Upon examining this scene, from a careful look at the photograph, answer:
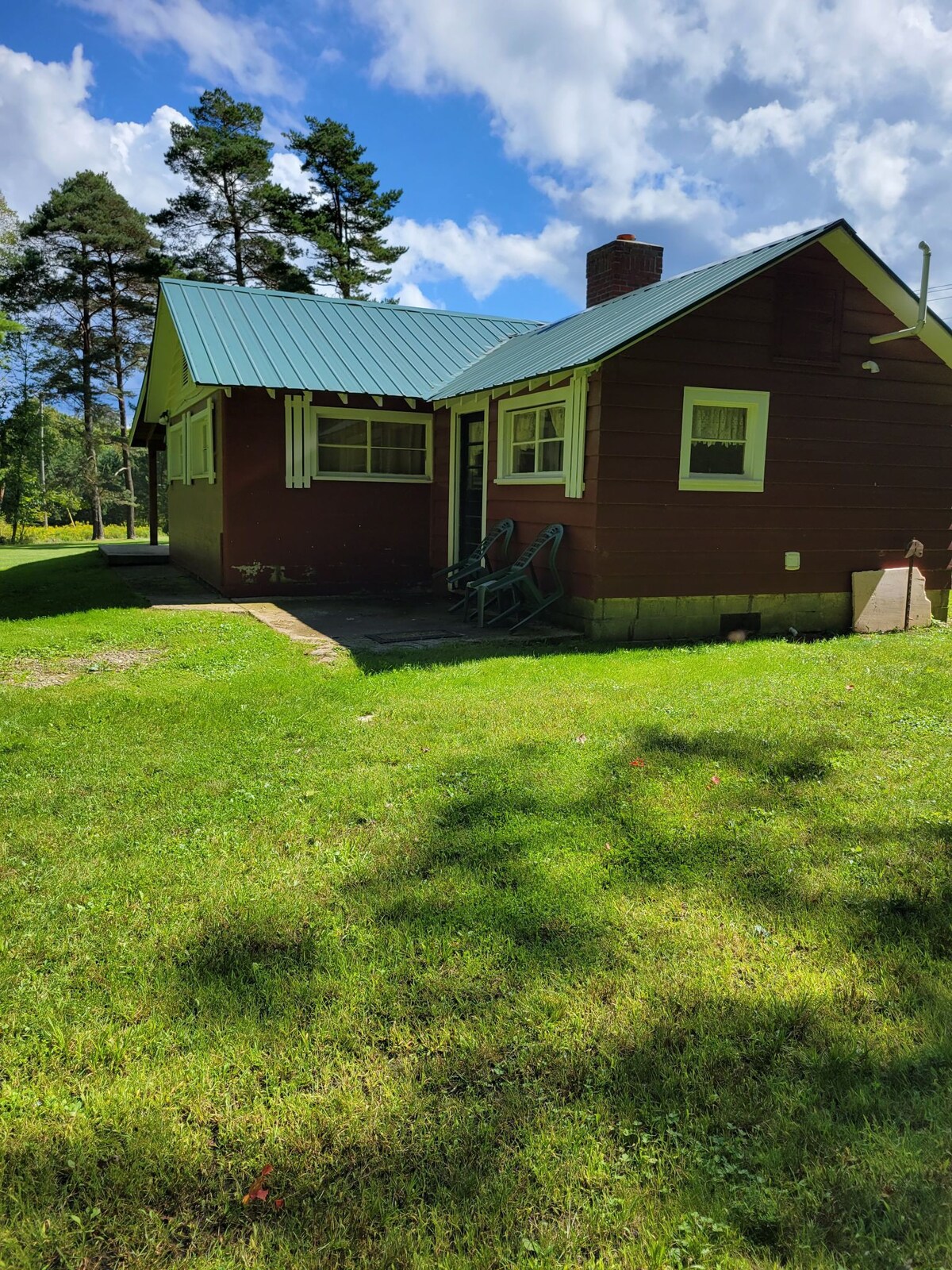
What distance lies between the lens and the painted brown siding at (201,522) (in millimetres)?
11508

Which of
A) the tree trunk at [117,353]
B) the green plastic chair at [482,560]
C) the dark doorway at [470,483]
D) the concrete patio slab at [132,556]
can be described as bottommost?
the concrete patio slab at [132,556]

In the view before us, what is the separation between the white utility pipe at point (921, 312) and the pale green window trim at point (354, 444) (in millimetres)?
5831

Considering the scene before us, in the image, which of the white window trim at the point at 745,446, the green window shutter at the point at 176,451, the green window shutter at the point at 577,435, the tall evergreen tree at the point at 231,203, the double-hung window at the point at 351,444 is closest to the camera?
the green window shutter at the point at 577,435

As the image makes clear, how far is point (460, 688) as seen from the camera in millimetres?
5957

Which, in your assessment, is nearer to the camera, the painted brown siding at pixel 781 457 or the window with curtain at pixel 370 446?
the painted brown siding at pixel 781 457

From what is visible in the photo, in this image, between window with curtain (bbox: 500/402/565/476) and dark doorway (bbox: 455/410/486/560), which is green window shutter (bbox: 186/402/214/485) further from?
window with curtain (bbox: 500/402/565/476)

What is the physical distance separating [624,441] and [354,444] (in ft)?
15.9

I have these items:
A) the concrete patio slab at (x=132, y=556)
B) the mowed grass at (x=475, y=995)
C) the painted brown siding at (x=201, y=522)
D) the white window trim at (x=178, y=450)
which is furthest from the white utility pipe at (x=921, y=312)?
the concrete patio slab at (x=132, y=556)

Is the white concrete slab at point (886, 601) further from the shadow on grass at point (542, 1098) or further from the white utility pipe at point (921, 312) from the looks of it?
the shadow on grass at point (542, 1098)

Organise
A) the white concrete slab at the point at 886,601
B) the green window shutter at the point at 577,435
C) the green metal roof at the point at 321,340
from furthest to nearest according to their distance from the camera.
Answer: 1. the green metal roof at the point at 321,340
2. the white concrete slab at the point at 886,601
3. the green window shutter at the point at 577,435

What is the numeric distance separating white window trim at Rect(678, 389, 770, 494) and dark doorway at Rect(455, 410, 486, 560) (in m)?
3.07

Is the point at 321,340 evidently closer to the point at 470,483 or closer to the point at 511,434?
the point at 470,483

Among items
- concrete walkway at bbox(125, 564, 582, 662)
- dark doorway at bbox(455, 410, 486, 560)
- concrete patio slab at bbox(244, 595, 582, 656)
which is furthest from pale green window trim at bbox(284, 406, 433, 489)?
concrete patio slab at bbox(244, 595, 582, 656)

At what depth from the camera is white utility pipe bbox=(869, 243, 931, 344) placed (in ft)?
26.8
